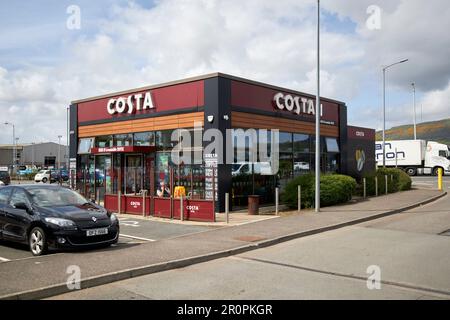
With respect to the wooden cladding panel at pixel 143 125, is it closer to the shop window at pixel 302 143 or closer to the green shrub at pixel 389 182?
the shop window at pixel 302 143

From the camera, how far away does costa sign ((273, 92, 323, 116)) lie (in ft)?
65.9

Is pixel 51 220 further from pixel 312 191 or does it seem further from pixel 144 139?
pixel 144 139

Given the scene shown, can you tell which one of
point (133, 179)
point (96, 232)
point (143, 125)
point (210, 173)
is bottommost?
point (96, 232)

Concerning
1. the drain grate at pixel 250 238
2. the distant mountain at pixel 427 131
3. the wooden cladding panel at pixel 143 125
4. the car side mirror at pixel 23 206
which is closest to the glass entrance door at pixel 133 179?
the wooden cladding panel at pixel 143 125

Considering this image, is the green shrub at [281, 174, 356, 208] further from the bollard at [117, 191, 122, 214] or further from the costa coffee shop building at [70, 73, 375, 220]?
the bollard at [117, 191, 122, 214]

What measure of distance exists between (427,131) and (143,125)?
10697 centimetres

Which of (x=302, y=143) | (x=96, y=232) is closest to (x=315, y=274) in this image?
(x=96, y=232)

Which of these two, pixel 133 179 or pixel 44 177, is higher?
pixel 133 179

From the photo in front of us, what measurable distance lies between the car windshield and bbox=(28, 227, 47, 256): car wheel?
2.20 ft

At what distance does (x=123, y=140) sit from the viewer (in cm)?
2142

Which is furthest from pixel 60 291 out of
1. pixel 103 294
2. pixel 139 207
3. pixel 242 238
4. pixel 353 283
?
pixel 139 207

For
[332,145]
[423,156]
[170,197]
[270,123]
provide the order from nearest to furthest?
1. [170,197]
2. [270,123]
3. [332,145]
4. [423,156]

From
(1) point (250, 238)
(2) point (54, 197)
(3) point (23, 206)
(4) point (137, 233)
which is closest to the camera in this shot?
(3) point (23, 206)

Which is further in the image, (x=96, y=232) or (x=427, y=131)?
(x=427, y=131)
